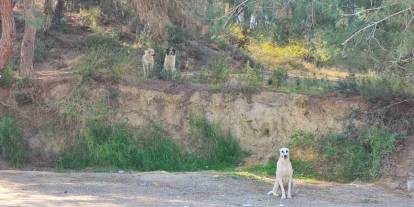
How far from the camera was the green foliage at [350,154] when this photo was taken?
1723cm

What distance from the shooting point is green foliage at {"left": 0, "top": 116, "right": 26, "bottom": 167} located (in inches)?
738

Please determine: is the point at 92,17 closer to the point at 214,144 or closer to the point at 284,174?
the point at 214,144

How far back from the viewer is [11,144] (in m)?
18.9

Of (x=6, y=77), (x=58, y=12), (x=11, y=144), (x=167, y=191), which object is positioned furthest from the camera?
(x=58, y=12)

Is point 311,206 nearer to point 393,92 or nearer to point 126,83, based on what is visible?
point 393,92

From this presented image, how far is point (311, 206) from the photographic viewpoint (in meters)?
12.9

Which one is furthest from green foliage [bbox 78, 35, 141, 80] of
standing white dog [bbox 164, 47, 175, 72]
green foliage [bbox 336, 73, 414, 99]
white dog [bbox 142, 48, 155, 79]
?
green foliage [bbox 336, 73, 414, 99]

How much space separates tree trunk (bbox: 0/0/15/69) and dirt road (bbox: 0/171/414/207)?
4.64 m

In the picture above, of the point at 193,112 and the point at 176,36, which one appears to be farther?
the point at 176,36

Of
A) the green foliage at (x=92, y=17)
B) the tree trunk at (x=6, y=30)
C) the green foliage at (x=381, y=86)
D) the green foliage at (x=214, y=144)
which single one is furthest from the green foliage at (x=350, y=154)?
the green foliage at (x=92, y=17)

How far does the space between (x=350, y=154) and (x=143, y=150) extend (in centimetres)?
562

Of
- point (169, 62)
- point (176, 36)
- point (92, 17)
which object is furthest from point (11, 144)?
point (92, 17)

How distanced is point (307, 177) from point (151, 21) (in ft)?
20.9

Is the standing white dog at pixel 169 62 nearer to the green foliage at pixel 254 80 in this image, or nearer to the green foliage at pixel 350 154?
the green foliage at pixel 254 80
